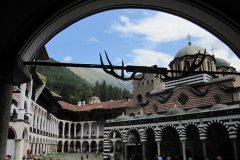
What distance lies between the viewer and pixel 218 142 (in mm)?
27812

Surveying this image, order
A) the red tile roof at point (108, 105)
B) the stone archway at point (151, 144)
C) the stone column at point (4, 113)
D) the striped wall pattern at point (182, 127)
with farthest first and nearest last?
the red tile roof at point (108, 105) → the stone archway at point (151, 144) → the striped wall pattern at point (182, 127) → the stone column at point (4, 113)

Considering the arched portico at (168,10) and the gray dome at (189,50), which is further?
the gray dome at (189,50)

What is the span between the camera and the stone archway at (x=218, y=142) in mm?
26906

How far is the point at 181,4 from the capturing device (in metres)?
4.30

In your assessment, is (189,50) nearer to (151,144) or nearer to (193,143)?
(193,143)

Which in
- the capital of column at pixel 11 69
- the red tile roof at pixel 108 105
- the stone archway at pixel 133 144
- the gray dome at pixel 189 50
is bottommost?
the stone archway at pixel 133 144

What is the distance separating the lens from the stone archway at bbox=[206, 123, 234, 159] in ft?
88.3

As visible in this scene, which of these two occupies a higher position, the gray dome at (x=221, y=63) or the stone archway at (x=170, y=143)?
the gray dome at (x=221, y=63)

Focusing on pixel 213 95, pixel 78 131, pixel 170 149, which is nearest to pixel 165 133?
pixel 170 149

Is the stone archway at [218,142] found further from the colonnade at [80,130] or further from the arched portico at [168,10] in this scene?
the colonnade at [80,130]

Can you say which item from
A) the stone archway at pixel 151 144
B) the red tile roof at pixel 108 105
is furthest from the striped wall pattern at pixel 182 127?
the red tile roof at pixel 108 105

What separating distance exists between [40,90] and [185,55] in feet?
68.8

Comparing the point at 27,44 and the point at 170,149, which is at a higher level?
the point at 27,44

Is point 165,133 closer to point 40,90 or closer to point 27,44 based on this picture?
point 40,90
